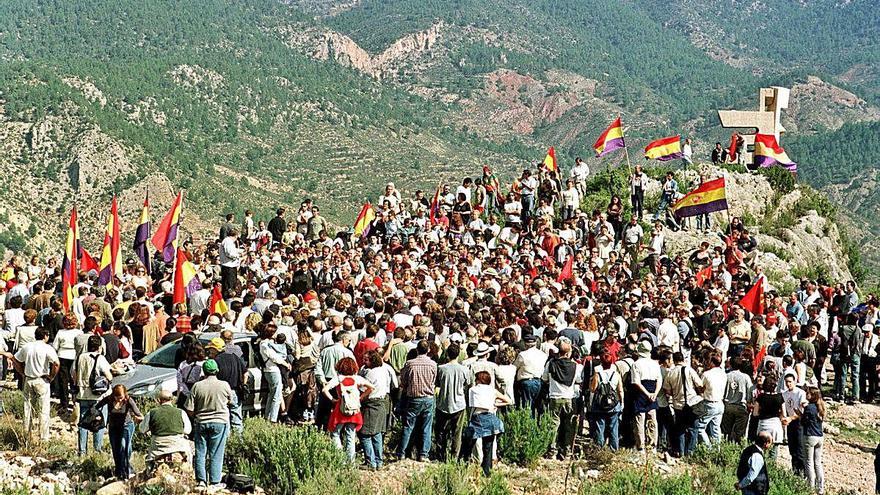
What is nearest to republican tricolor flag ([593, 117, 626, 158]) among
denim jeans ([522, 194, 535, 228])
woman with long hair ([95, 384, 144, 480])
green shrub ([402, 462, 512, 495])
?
denim jeans ([522, 194, 535, 228])

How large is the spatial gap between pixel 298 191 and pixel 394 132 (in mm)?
38250

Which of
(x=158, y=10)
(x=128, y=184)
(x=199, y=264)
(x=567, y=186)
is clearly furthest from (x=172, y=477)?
(x=158, y=10)

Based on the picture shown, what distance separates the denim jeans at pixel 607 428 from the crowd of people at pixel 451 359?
3 cm

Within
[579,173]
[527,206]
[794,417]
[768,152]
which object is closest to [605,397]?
[794,417]

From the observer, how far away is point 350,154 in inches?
4557

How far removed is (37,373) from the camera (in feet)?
43.1

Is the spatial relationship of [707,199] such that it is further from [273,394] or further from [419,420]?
[273,394]

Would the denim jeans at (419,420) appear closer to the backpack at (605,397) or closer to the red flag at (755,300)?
the backpack at (605,397)

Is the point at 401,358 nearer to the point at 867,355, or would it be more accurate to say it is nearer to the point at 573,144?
the point at 867,355

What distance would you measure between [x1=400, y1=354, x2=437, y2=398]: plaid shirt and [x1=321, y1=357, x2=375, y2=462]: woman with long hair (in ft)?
1.66

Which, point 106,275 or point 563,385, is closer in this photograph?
point 563,385

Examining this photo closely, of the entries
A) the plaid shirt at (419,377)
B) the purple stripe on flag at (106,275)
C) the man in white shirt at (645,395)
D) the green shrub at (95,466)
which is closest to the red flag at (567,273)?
the man in white shirt at (645,395)

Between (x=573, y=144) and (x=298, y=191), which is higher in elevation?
(x=573, y=144)

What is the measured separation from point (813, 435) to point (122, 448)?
804 centimetres
